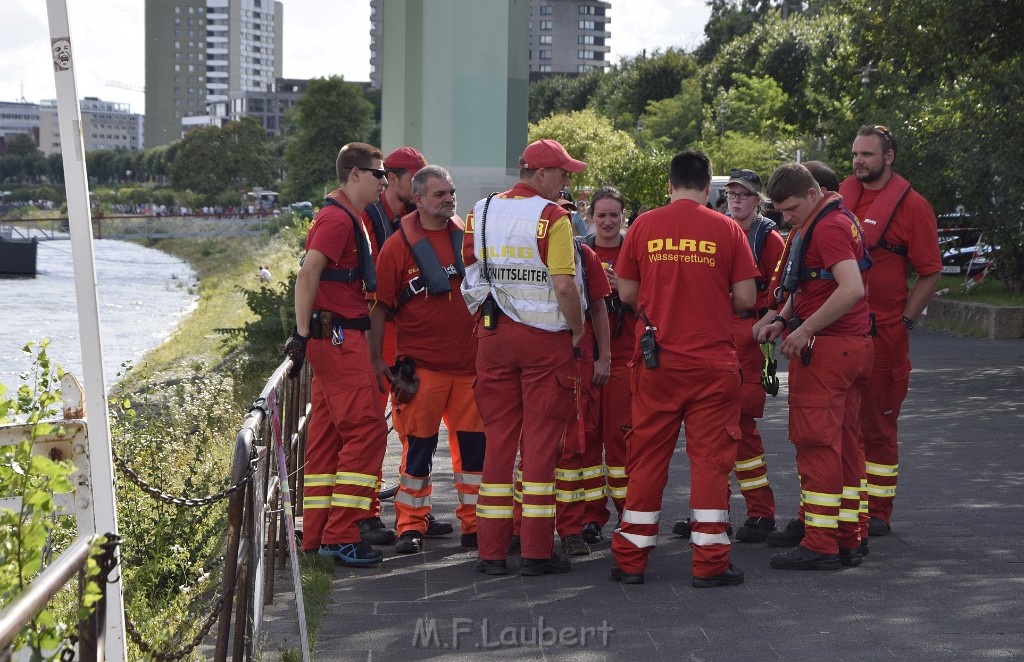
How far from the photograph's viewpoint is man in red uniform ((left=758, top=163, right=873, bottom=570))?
666 cm

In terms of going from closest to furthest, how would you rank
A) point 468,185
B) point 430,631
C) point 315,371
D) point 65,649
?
point 65,649, point 430,631, point 315,371, point 468,185

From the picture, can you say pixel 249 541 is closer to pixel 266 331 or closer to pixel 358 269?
pixel 358 269

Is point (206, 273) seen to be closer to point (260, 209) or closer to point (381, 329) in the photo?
point (260, 209)

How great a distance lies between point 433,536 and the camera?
7664mm

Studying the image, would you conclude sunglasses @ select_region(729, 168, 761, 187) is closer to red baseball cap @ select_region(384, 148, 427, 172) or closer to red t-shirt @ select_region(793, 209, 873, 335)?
red t-shirt @ select_region(793, 209, 873, 335)

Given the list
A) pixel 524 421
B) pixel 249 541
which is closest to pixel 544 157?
pixel 524 421

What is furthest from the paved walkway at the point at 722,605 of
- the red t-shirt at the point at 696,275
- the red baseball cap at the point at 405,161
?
the red baseball cap at the point at 405,161

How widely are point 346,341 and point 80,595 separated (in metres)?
3.87

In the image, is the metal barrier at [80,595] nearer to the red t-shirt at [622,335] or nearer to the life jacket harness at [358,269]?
the life jacket harness at [358,269]

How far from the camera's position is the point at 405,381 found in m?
7.34

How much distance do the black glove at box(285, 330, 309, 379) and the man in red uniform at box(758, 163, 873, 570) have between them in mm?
2492

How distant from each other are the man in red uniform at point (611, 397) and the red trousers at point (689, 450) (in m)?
0.95

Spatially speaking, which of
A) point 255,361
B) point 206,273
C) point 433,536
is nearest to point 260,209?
point 206,273

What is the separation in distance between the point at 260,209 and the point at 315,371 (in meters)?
95.5
